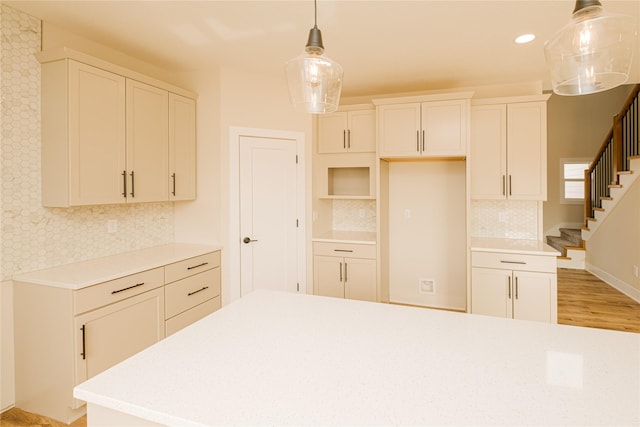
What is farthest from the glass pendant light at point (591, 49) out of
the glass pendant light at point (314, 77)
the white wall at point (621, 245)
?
the white wall at point (621, 245)

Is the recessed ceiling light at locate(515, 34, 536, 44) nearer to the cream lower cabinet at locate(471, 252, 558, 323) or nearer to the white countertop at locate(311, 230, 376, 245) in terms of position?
the cream lower cabinet at locate(471, 252, 558, 323)

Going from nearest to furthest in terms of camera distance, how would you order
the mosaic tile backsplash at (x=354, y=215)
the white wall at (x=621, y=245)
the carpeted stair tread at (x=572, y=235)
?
the mosaic tile backsplash at (x=354, y=215), the white wall at (x=621, y=245), the carpeted stair tread at (x=572, y=235)

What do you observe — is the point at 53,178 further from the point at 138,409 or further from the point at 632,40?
the point at 632,40

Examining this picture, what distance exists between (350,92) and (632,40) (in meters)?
3.42

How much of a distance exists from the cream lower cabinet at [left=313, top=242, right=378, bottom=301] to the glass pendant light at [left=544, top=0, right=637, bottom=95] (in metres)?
2.78

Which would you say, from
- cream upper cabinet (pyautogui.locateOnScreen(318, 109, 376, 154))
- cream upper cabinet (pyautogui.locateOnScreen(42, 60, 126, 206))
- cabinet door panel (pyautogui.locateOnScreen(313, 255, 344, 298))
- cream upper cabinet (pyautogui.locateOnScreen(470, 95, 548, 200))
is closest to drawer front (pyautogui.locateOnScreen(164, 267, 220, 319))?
cream upper cabinet (pyautogui.locateOnScreen(42, 60, 126, 206))

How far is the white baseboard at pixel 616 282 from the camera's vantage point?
15.0ft

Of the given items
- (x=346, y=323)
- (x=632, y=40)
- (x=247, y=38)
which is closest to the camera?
(x=632, y=40)

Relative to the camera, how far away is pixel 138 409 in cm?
90

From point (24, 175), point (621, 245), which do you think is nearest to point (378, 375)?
point (24, 175)

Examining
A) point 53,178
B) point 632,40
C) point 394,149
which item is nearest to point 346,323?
point 632,40

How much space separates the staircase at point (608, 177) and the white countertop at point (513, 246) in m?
2.27

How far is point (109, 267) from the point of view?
8.39 feet

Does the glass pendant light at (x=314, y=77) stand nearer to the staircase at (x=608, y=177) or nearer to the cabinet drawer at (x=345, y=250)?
the cabinet drawer at (x=345, y=250)
